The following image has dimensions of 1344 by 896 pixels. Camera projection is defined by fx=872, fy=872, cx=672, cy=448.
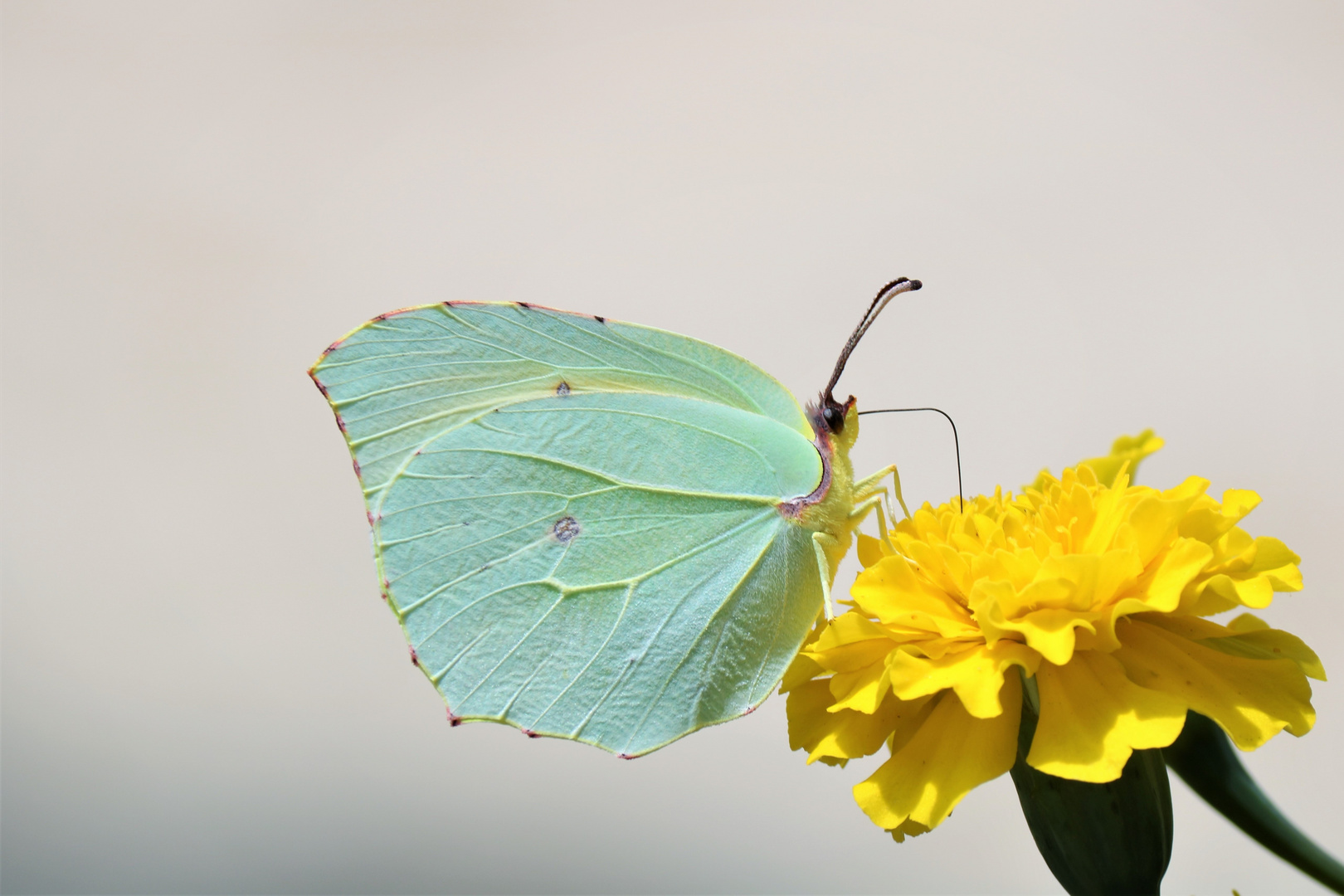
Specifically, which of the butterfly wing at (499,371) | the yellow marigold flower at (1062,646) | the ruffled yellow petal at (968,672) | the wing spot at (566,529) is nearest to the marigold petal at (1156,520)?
the yellow marigold flower at (1062,646)

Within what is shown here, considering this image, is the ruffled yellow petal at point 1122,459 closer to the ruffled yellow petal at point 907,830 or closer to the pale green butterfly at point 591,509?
the pale green butterfly at point 591,509

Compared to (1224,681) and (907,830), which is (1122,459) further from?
(907,830)

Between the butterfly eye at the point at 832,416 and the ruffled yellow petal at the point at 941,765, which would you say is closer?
the ruffled yellow petal at the point at 941,765

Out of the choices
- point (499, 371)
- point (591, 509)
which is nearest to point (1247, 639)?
point (591, 509)

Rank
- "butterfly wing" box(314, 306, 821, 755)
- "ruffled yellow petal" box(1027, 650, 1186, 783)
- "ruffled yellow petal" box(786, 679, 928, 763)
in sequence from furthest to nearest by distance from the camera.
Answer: "butterfly wing" box(314, 306, 821, 755) < "ruffled yellow petal" box(786, 679, 928, 763) < "ruffled yellow petal" box(1027, 650, 1186, 783)

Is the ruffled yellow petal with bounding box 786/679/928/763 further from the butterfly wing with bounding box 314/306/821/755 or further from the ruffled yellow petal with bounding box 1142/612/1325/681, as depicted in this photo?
the ruffled yellow petal with bounding box 1142/612/1325/681

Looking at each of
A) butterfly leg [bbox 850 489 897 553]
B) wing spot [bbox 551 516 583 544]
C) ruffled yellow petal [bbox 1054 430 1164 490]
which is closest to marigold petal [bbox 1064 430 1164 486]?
ruffled yellow petal [bbox 1054 430 1164 490]
